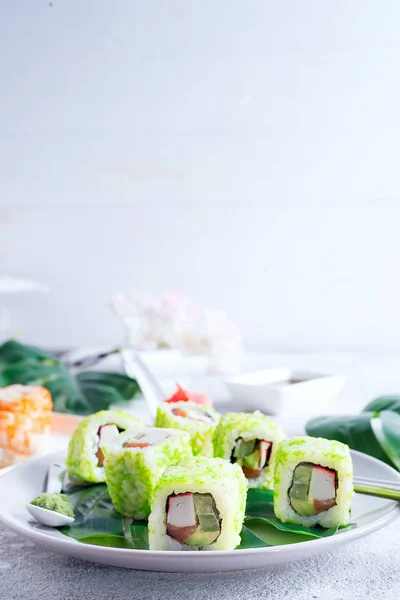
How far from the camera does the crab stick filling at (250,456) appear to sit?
83 cm

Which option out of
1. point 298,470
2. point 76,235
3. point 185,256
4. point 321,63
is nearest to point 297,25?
point 321,63

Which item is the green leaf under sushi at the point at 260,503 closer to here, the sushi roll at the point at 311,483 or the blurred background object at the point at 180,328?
the sushi roll at the point at 311,483

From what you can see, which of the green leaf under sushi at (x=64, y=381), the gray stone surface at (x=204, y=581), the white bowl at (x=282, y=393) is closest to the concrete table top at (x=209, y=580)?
the gray stone surface at (x=204, y=581)

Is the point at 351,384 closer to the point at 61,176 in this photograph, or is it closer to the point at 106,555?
the point at 106,555

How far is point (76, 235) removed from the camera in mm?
3689

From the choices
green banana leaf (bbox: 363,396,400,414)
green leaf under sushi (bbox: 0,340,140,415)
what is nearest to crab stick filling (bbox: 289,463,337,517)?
green banana leaf (bbox: 363,396,400,414)

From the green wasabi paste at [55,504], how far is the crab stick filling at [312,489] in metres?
0.24

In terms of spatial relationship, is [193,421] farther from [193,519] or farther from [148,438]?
[193,519]

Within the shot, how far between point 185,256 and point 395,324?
47.6 inches

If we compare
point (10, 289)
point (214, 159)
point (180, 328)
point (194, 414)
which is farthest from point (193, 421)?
point (10, 289)

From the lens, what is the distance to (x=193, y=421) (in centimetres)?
89

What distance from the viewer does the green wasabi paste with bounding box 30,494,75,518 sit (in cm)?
68

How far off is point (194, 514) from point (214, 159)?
309 cm

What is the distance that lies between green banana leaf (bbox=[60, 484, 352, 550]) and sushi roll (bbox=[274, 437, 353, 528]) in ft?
0.05
